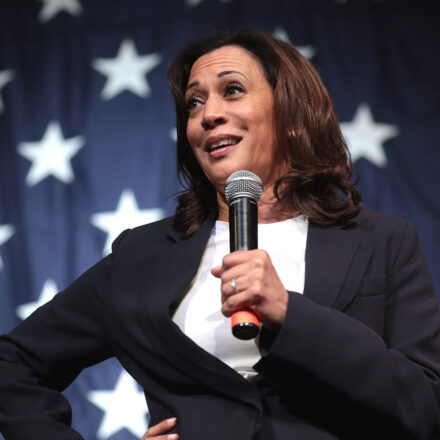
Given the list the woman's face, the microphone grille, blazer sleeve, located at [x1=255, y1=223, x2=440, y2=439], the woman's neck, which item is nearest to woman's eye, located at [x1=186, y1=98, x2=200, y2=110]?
the woman's face

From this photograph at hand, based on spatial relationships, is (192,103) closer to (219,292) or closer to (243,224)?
(219,292)

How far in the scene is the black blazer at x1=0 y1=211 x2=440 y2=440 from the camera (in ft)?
3.53

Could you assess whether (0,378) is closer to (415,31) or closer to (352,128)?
(352,128)

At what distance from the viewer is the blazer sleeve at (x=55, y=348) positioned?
142 centimetres

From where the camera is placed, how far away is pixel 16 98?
2.37 meters

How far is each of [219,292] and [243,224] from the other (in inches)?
15.7

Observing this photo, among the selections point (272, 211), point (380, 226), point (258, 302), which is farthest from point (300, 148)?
point (258, 302)

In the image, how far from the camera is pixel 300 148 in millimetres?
1556

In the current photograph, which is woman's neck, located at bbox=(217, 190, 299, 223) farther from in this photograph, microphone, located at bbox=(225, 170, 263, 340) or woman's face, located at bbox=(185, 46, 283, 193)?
microphone, located at bbox=(225, 170, 263, 340)

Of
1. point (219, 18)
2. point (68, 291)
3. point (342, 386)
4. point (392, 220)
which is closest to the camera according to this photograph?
point (342, 386)

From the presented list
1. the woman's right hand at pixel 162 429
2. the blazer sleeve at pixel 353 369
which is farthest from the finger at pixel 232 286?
the woman's right hand at pixel 162 429

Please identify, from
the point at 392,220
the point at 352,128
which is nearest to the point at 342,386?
the point at 392,220

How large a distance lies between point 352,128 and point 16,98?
1.20 metres

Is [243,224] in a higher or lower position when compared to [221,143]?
lower
